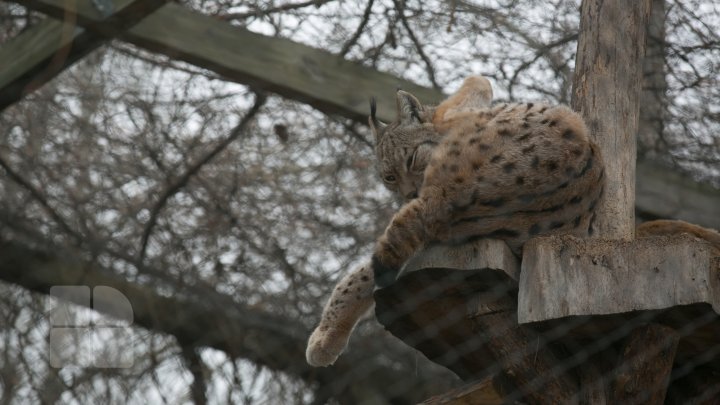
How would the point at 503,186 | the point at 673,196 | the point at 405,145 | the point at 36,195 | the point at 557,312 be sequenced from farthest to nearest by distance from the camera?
1. the point at 673,196
2. the point at 36,195
3. the point at 405,145
4. the point at 503,186
5. the point at 557,312

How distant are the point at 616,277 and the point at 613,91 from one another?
1.04 metres

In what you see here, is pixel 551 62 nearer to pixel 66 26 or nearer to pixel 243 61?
pixel 243 61

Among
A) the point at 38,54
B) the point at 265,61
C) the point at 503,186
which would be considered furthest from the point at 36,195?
the point at 503,186

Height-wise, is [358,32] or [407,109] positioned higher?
[358,32]

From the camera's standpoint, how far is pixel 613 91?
10.8 feet

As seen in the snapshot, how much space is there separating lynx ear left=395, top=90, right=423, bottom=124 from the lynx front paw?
66 centimetres

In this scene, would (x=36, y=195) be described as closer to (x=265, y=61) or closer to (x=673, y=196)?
(x=265, y=61)

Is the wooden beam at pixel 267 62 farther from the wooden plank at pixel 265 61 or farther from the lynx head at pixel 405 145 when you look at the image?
the lynx head at pixel 405 145

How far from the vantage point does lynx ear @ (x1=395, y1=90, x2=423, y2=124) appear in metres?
3.33

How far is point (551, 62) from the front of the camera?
4.48 metres

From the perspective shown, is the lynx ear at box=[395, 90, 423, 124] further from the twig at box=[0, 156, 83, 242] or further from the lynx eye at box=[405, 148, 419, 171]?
the twig at box=[0, 156, 83, 242]

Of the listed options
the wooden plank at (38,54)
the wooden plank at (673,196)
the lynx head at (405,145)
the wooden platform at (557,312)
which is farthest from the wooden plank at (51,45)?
the wooden plank at (673,196)

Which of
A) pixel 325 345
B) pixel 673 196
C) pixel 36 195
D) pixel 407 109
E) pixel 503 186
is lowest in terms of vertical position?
pixel 325 345

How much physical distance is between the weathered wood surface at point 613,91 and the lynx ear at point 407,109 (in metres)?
0.46
